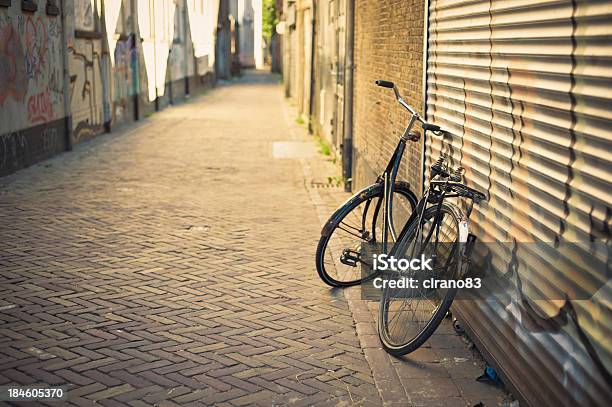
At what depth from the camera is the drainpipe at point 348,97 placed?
445 inches

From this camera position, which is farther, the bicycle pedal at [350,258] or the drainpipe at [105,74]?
the drainpipe at [105,74]

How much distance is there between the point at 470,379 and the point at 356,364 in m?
0.67

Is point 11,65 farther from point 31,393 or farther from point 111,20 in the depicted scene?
point 31,393

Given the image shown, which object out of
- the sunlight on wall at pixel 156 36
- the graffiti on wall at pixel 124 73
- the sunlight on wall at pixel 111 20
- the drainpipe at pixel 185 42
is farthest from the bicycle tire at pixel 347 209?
the drainpipe at pixel 185 42

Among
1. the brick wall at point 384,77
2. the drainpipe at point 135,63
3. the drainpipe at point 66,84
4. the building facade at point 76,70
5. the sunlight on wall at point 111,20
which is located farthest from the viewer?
the drainpipe at point 135,63

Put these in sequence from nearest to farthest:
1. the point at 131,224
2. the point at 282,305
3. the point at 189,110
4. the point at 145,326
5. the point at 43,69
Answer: the point at 145,326, the point at 282,305, the point at 131,224, the point at 43,69, the point at 189,110

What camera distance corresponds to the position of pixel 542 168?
154 inches

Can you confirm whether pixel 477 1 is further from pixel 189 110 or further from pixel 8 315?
pixel 189 110

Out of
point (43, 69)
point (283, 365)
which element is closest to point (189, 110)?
point (43, 69)

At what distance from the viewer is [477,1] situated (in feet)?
16.4

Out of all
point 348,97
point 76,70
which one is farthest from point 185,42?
point 348,97

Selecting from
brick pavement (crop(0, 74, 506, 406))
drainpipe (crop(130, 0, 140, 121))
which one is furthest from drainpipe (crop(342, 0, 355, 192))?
drainpipe (crop(130, 0, 140, 121))

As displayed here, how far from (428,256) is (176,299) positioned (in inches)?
78.2

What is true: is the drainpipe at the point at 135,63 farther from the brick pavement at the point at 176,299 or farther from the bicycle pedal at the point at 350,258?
the bicycle pedal at the point at 350,258
